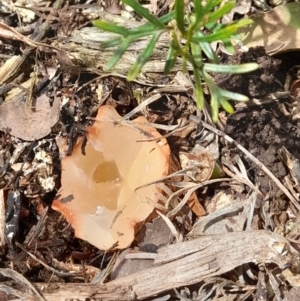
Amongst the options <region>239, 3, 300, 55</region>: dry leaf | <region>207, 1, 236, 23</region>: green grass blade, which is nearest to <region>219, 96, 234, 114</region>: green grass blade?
<region>207, 1, 236, 23</region>: green grass blade

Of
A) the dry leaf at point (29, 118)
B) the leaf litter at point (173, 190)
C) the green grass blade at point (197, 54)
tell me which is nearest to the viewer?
the green grass blade at point (197, 54)

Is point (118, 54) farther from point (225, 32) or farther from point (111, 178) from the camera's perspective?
point (111, 178)

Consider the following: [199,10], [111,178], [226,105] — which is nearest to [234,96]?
[226,105]

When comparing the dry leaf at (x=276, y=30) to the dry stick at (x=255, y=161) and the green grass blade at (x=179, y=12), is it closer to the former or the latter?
the dry stick at (x=255, y=161)

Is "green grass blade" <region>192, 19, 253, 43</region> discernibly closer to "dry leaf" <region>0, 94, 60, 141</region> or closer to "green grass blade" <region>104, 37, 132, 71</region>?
"green grass blade" <region>104, 37, 132, 71</region>

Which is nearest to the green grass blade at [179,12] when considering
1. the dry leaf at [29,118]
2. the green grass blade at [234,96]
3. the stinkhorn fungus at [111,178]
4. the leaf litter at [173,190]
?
the green grass blade at [234,96]

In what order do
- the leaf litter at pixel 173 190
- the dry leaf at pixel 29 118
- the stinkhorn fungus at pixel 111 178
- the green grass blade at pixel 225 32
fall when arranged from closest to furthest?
the green grass blade at pixel 225 32, the leaf litter at pixel 173 190, the stinkhorn fungus at pixel 111 178, the dry leaf at pixel 29 118
